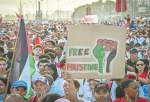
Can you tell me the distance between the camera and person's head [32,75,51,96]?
7578 millimetres

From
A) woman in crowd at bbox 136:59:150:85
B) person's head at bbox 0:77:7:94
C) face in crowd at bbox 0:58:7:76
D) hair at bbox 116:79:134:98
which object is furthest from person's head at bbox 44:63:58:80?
hair at bbox 116:79:134:98

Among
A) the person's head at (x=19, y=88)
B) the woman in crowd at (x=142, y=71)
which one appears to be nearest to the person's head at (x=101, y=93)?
the person's head at (x=19, y=88)

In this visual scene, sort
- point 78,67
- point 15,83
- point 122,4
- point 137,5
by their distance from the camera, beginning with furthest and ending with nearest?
1. point 137,5
2. point 122,4
3. point 15,83
4. point 78,67

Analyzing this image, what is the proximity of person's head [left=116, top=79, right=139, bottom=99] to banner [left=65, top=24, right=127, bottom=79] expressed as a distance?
329 millimetres

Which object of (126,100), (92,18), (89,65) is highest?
(92,18)

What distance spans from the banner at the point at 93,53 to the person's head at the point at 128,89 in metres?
0.33

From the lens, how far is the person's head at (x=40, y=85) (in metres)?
7.58

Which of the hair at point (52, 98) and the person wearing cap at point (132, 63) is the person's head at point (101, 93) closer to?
the hair at point (52, 98)

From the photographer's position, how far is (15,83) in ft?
24.7

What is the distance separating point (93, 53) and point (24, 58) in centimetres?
146

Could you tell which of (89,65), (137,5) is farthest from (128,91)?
(137,5)

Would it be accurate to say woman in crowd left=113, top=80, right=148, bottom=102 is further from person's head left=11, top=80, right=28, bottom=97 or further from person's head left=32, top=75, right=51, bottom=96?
person's head left=11, top=80, right=28, bottom=97

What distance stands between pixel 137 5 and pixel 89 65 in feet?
170

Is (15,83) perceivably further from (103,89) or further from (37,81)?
(103,89)
